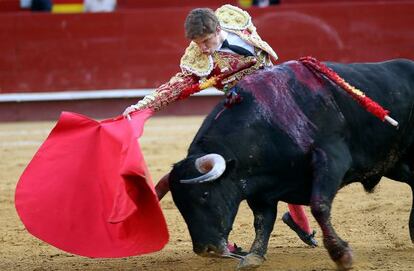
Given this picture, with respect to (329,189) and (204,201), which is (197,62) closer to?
(204,201)

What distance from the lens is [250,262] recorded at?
379cm

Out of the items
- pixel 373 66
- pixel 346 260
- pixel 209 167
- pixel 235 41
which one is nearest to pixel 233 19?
pixel 235 41

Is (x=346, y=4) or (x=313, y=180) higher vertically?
(x=313, y=180)

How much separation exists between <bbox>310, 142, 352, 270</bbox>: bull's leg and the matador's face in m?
0.63

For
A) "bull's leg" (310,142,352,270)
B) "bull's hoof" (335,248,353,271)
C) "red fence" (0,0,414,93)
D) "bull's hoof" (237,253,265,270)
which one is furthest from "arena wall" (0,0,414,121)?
"bull's hoof" (335,248,353,271)

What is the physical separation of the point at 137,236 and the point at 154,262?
1.07 ft

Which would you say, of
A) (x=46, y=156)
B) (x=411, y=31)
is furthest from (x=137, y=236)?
(x=411, y=31)

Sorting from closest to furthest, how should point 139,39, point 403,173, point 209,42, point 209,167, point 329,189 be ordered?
point 209,167 → point 329,189 → point 209,42 → point 403,173 → point 139,39

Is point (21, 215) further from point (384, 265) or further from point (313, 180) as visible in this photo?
point (384, 265)

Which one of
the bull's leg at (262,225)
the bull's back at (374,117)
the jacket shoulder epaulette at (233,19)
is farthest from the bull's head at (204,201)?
the jacket shoulder epaulette at (233,19)

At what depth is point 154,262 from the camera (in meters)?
4.23

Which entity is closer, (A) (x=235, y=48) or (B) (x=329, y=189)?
(B) (x=329, y=189)

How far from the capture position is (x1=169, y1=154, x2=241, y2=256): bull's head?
3658mm

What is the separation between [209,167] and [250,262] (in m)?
0.45
